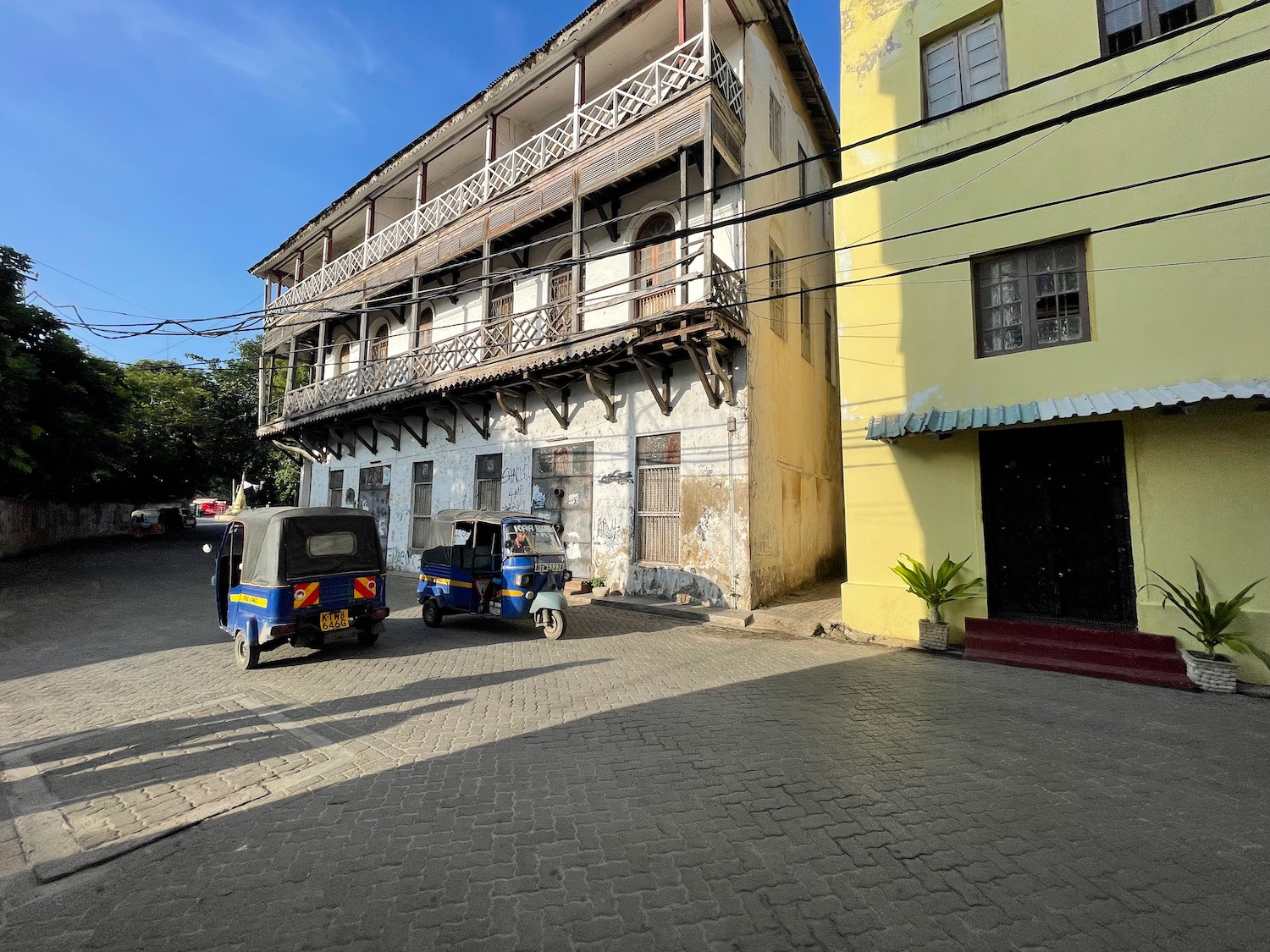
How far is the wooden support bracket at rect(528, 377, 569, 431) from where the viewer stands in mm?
13227

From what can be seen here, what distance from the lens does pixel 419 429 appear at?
17.7 metres

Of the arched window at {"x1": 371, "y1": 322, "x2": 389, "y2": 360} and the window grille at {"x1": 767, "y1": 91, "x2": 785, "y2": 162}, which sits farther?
the arched window at {"x1": 371, "y1": 322, "x2": 389, "y2": 360}

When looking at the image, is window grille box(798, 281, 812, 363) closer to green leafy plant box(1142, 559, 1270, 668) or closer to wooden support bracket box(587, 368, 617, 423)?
wooden support bracket box(587, 368, 617, 423)

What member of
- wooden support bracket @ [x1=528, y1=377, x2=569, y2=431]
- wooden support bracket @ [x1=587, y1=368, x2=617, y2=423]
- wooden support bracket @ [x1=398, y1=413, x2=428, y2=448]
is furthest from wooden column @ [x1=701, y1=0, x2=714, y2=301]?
wooden support bracket @ [x1=398, y1=413, x2=428, y2=448]

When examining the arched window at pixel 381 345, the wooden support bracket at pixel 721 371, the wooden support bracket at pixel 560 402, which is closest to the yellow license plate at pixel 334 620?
the wooden support bracket at pixel 560 402

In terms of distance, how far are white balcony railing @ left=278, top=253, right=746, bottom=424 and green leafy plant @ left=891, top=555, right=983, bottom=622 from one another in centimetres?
545

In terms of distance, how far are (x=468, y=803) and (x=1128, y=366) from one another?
8841 millimetres

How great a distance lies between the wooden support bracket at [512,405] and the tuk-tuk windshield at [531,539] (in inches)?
206

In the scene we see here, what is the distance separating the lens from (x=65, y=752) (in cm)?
473

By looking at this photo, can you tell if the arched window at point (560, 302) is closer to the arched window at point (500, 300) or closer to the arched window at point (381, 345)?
the arched window at point (500, 300)

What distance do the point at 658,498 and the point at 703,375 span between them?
2.81m

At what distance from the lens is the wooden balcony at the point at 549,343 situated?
34.1ft

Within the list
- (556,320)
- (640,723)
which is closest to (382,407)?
(556,320)

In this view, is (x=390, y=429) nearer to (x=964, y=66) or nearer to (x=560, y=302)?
(x=560, y=302)
